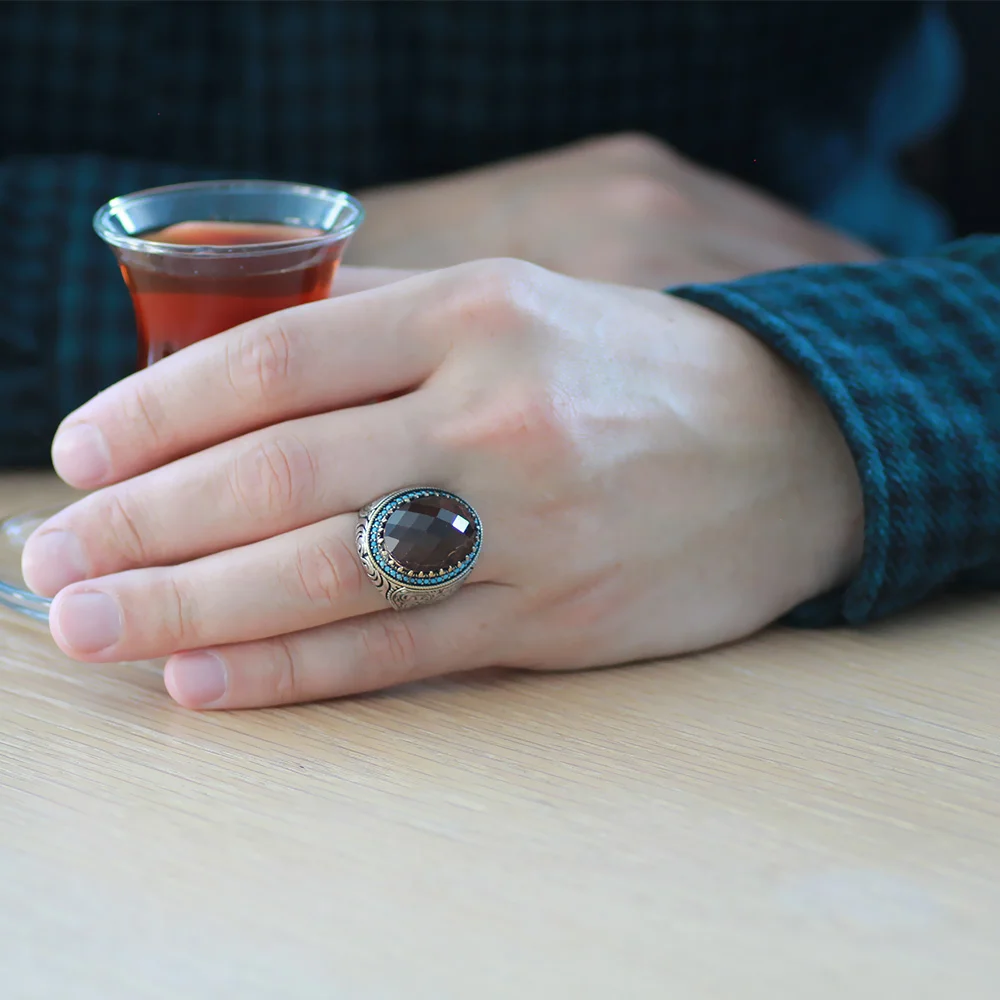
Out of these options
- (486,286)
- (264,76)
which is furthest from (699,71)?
(486,286)

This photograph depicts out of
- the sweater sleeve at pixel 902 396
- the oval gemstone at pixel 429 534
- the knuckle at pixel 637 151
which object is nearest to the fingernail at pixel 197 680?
the oval gemstone at pixel 429 534

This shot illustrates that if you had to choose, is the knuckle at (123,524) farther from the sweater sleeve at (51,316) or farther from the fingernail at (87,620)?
the sweater sleeve at (51,316)

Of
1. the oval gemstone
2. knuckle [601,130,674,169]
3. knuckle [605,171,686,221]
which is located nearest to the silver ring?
the oval gemstone

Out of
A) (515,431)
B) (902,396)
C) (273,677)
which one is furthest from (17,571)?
(902,396)

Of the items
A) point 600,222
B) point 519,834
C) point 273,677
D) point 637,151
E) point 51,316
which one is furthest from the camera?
point 637,151

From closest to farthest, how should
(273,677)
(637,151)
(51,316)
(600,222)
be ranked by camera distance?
1. (273,677)
2. (51,316)
3. (600,222)
4. (637,151)

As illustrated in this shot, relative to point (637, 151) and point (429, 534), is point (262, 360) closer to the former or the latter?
point (429, 534)

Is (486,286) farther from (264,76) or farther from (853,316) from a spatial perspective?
(264,76)
